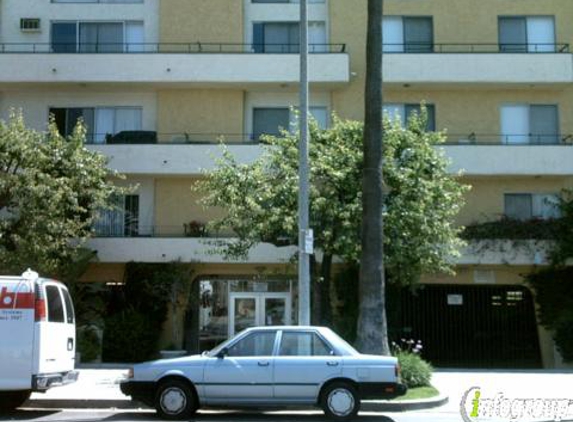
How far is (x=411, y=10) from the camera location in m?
29.2

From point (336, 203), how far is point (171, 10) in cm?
1260

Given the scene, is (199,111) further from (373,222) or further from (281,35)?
(373,222)

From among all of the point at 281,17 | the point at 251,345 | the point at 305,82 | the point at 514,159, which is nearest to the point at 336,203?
the point at 305,82

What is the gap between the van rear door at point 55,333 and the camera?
1343cm

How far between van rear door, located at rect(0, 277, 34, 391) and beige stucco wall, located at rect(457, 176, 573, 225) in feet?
58.9

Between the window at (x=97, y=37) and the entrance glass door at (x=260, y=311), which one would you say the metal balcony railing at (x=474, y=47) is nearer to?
the window at (x=97, y=37)

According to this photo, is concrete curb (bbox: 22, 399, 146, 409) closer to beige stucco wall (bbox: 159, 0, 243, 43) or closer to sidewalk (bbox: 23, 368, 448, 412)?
sidewalk (bbox: 23, 368, 448, 412)

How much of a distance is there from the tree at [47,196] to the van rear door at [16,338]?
8179 millimetres

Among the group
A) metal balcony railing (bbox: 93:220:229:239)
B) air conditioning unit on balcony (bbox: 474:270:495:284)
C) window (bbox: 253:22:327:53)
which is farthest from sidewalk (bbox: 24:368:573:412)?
window (bbox: 253:22:327:53)

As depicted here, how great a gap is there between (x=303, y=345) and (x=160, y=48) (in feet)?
60.7

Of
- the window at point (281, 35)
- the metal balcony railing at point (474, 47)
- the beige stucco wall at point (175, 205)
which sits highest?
the window at point (281, 35)

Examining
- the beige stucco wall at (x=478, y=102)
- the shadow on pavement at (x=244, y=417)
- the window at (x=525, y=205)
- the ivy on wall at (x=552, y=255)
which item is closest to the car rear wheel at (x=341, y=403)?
the shadow on pavement at (x=244, y=417)

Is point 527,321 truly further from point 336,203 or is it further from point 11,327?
point 11,327

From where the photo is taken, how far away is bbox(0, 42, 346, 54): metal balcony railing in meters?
28.8
